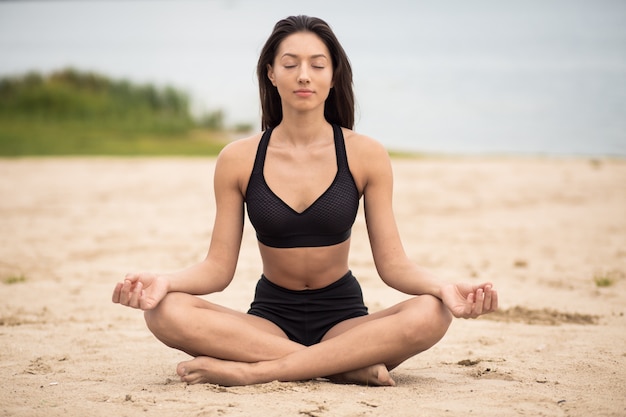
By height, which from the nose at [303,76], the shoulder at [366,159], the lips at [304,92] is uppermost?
the nose at [303,76]

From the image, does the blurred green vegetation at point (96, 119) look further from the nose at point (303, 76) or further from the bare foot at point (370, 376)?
the bare foot at point (370, 376)

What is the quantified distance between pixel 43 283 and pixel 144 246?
1.53 metres

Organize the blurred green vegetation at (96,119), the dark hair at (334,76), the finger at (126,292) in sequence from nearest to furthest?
1. the finger at (126,292)
2. the dark hair at (334,76)
3. the blurred green vegetation at (96,119)

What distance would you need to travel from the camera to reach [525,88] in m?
23.8

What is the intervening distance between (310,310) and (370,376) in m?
0.47

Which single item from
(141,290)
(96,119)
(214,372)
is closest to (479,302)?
(214,372)

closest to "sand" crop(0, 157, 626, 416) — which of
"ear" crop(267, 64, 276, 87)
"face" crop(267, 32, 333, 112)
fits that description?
"face" crop(267, 32, 333, 112)


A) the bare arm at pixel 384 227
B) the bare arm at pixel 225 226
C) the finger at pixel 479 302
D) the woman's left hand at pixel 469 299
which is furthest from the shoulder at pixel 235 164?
the finger at pixel 479 302

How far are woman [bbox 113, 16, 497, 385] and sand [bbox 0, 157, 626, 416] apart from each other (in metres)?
0.17

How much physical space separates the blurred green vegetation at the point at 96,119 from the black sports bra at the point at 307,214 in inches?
409

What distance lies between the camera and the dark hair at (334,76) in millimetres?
3940

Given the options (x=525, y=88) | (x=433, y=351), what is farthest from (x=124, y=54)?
(x=433, y=351)

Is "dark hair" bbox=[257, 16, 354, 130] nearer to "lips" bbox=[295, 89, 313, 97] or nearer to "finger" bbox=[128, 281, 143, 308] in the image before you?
"lips" bbox=[295, 89, 313, 97]

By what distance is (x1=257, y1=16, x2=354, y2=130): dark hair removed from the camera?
3.94 meters
